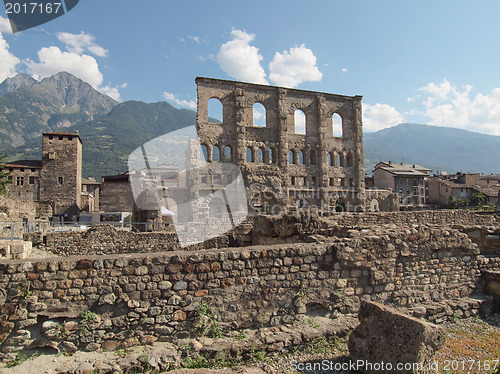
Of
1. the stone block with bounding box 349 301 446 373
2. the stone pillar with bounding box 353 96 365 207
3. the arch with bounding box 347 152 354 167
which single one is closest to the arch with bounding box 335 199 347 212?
the stone pillar with bounding box 353 96 365 207

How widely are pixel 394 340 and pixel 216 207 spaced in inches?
1011

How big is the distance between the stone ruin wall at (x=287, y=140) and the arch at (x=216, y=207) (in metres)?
2.90

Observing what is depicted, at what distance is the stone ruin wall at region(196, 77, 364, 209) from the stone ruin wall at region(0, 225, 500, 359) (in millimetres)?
23689

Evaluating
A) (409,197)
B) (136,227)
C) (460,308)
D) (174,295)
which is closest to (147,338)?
(174,295)

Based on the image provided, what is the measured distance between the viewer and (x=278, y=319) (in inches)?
208

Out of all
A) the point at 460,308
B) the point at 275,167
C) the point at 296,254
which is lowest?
the point at 460,308

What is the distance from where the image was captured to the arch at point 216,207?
28663 mm

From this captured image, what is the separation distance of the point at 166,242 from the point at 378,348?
1307 cm

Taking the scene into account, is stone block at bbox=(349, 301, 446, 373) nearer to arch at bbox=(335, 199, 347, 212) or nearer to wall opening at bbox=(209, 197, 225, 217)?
wall opening at bbox=(209, 197, 225, 217)

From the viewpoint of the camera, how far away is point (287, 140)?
103ft

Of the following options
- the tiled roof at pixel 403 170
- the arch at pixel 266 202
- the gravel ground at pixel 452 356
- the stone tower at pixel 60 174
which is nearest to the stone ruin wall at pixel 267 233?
the gravel ground at pixel 452 356

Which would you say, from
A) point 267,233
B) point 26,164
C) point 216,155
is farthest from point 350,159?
point 26,164

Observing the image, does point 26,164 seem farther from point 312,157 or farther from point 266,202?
point 312,157

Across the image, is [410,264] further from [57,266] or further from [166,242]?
[166,242]
